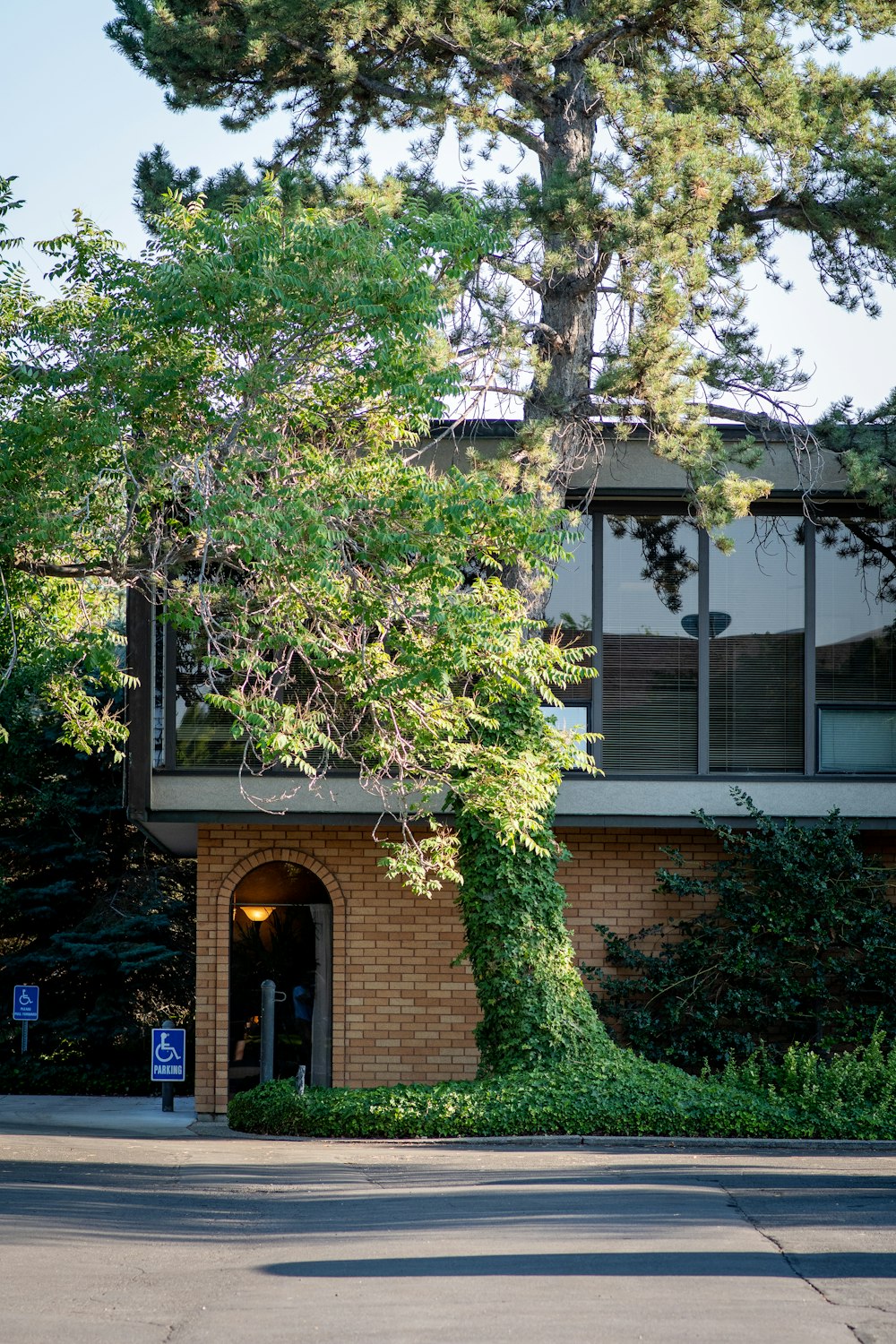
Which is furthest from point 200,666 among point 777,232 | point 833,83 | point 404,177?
point 833,83

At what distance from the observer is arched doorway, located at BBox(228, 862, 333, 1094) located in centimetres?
1452

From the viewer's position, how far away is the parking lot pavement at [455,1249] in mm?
5504

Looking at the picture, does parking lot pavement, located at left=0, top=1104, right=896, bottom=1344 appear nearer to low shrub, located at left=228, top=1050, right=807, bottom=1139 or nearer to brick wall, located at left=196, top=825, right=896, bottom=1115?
low shrub, located at left=228, top=1050, right=807, bottom=1139

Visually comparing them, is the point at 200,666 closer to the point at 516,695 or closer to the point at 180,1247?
the point at 516,695

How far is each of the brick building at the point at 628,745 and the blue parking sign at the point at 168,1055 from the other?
2.19m

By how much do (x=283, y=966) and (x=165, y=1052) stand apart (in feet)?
9.68

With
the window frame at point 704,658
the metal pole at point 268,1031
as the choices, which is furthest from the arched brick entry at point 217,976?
the window frame at point 704,658

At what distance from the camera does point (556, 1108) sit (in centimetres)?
1125

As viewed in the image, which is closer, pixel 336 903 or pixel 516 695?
pixel 516 695

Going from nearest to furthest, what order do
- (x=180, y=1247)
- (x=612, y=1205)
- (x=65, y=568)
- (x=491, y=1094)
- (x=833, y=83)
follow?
1. (x=180, y=1247)
2. (x=612, y=1205)
3. (x=65, y=568)
4. (x=491, y=1094)
5. (x=833, y=83)

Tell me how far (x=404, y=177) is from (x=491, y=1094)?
27.6ft

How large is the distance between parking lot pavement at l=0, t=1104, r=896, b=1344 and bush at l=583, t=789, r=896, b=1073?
317cm

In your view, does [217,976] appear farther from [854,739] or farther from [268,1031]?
[854,739]

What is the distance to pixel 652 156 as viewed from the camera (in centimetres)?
1202
